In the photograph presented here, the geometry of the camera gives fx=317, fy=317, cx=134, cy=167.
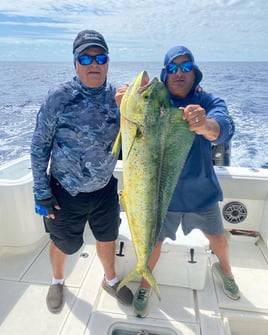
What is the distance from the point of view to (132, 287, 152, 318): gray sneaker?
7.39 ft

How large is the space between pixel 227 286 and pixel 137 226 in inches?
49.9

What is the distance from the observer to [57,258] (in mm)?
2371

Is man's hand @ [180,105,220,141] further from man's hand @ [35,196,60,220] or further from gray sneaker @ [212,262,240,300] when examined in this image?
gray sneaker @ [212,262,240,300]

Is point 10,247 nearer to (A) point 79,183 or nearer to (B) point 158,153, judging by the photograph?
(A) point 79,183

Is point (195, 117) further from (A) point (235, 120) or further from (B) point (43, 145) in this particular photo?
(A) point (235, 120)

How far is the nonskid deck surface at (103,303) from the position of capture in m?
2.18

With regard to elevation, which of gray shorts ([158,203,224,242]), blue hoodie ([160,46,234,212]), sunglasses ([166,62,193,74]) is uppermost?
sunglasses ([166,62,193,74])

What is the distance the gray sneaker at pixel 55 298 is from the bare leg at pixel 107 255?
1.24 ft

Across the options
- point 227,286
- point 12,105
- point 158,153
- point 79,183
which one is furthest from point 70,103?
point 12,105

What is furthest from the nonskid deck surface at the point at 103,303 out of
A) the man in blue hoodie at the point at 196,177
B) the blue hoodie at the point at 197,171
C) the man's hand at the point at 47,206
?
the man's hand at the point at 47,206

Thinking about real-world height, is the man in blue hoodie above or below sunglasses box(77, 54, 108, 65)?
below

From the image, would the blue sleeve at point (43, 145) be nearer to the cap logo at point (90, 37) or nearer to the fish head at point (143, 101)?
the cap logo at point (90, 37)

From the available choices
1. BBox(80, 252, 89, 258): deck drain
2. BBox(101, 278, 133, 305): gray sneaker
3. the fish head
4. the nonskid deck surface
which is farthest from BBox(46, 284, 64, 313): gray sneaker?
the fish head

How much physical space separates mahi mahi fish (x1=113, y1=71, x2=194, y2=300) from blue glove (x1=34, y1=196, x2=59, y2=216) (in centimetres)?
68
